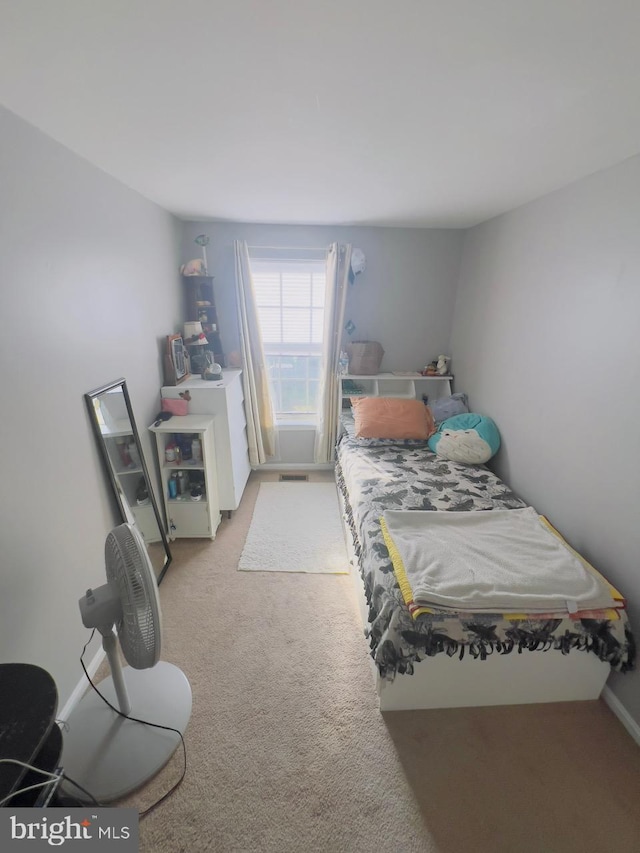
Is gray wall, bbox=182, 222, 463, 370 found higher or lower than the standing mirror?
higher

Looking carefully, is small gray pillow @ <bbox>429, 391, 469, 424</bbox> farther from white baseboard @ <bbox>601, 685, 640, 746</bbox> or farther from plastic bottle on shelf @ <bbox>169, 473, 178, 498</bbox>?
plastic bottle on shelf @ <bbox>169, 473, 178, 498</bbox>

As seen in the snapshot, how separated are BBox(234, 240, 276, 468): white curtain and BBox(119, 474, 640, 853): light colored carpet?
68.0 inches

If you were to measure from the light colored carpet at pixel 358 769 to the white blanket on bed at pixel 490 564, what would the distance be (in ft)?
1.83

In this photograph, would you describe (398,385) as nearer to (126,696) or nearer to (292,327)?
(292,327)

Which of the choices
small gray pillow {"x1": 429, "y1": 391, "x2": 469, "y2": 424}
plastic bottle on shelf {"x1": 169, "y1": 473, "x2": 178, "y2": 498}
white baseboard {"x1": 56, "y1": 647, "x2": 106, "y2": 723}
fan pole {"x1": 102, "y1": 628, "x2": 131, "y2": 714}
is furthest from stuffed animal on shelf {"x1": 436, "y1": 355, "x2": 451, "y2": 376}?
white baseboard {"x1": 56, "y1": 647, "x2": 106, "y2": 723}

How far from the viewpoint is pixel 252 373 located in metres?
3.08

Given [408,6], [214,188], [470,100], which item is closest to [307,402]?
[214,188]

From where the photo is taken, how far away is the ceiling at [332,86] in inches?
29.4

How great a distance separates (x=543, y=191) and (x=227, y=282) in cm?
229

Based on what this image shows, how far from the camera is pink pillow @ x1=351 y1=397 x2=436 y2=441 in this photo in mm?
2766

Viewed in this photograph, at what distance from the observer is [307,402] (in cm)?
346

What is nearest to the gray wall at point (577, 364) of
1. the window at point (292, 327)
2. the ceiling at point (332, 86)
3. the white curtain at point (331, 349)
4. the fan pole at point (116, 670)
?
the ceiling at point (332, 86)

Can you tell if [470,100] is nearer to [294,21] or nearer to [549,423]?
[294,21]

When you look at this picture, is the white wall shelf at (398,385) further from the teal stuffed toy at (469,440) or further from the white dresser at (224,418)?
the white dresser at (224,418)
